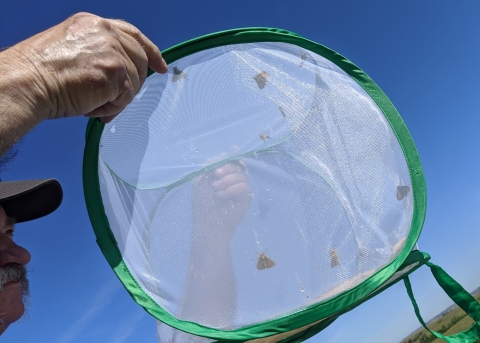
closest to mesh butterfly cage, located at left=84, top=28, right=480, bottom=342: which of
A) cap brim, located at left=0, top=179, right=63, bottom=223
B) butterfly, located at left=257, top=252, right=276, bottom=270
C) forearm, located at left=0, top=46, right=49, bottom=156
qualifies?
butterfly, located at left=257, top=252, right=276, bottom=270

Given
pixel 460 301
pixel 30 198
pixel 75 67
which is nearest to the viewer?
pixel 75 67

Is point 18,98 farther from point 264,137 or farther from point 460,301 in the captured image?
point 460,301

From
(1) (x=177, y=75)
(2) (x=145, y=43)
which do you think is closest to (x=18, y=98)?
(2) (x=145, y=43)

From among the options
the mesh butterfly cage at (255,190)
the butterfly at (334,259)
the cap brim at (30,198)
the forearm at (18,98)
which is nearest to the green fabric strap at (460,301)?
the mesh butterfly cage at (255,190)

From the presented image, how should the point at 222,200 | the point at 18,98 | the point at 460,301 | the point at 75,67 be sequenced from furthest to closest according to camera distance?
the point at 222,200, the point at 460,301, the point at 75,67, the point at 18,98

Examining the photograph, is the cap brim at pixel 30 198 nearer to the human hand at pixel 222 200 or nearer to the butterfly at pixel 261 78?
the human hand at pixel 222 200

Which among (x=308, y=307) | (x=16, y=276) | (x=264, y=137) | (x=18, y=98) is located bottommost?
(x=16, y=276)
